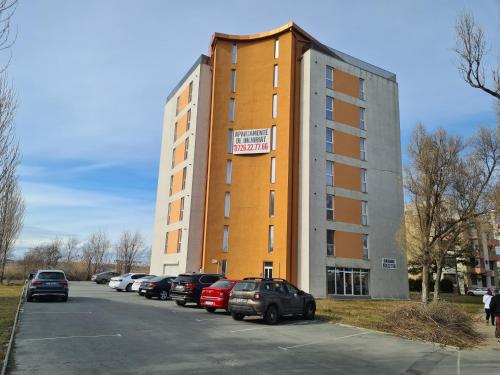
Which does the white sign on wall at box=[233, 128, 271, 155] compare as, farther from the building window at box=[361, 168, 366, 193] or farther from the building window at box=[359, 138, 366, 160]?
the building window at box=[361, 168, 366, 193]

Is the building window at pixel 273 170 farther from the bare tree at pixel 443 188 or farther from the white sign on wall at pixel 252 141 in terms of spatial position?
the bare tree at pixel 443 188

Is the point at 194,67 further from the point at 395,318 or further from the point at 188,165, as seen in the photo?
the point at 395,318

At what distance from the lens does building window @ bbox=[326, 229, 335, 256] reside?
35.0 meters

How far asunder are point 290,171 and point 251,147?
437cm

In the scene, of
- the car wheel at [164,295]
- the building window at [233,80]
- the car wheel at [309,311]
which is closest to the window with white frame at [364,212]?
the building window at [233,80]

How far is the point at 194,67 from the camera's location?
1684 inches

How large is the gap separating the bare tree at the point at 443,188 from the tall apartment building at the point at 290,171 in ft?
20.7

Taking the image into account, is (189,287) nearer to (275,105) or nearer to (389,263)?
(275,105)

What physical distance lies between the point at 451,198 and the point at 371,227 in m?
7.98

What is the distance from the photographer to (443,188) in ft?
103

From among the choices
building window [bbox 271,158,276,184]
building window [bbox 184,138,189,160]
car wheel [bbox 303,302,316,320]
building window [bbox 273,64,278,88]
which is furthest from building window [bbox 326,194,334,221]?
car wheel [bbox 303,302,316,320]

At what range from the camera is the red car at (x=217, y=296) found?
1833 centimetres

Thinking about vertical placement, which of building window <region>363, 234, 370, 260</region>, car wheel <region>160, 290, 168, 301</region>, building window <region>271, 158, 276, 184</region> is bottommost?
car wheel <region>160, 290, 168, 301</region>

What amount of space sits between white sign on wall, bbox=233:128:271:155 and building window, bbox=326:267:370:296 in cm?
1181
